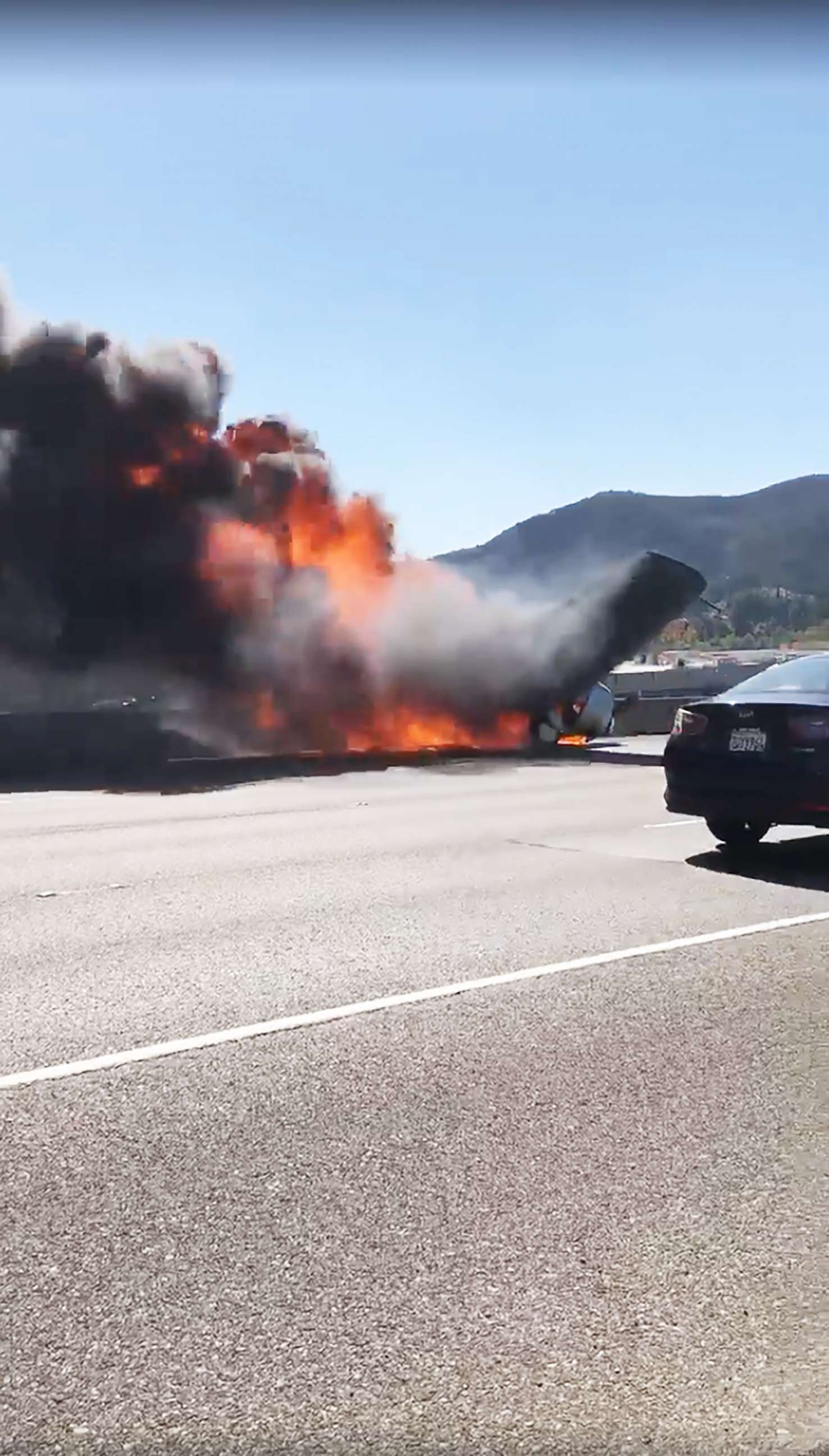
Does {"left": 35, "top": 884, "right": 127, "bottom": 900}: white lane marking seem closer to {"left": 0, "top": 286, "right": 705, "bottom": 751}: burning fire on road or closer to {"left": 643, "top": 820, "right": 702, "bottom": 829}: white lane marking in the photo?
{"left": 643, "top": 820, "right": 702, "bottom": 829}: white lane marking

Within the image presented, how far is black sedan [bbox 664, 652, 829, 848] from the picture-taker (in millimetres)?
10188

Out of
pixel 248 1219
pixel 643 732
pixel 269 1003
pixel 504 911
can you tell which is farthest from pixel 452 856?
pixel 643 732

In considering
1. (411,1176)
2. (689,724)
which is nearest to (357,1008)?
(411,1176)

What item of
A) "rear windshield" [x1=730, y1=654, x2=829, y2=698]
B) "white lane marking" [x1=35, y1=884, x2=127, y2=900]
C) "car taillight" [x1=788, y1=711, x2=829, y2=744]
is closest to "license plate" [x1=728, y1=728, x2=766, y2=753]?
"car taillight" [x1=788, y1=711, x2=829, y2=744]

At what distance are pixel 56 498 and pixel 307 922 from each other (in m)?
32.2

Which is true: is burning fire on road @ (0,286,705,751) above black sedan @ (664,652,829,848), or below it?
above

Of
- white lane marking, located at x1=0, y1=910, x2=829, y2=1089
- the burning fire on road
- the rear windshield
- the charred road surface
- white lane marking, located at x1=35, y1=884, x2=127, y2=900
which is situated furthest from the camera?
the burning fire on road

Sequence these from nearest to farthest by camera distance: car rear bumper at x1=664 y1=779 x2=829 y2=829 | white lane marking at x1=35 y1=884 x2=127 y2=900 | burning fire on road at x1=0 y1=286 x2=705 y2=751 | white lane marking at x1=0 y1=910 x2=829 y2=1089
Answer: white lane marking at x1=0 y1=910 x2=829 y2=1089 < white lane marking at x1=35 y1=884 x2=127 y2=900 < car rear bumper at x1=664 y1=779 x2=829 y2=829 < burning fire on road at x1=0 y1=286 x2=705 y2=751

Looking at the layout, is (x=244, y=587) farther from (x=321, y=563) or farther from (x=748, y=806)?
(x=748, y=806)

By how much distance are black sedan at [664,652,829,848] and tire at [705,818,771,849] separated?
0.08ft

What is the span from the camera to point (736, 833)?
1159 centimetres

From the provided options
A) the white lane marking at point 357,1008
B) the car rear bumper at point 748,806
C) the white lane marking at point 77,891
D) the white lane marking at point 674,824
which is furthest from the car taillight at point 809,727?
the white lane marking at point 77,891

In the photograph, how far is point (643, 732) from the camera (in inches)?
1323

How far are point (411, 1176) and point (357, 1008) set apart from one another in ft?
6.35
